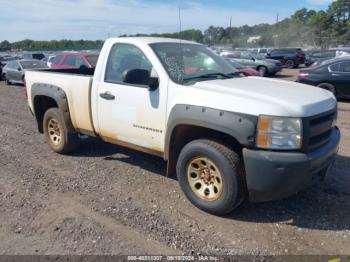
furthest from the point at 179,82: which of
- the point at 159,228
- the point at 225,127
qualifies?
the point at 159,228

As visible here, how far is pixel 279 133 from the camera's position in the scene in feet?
11.3

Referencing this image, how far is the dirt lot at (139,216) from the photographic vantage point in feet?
11.2

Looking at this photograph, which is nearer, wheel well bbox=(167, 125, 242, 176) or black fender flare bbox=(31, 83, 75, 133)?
wheel well bbox=(167, 125, 242, 176)

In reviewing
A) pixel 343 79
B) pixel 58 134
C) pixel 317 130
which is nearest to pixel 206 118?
pixel 317 130

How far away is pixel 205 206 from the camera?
3998 millimetres

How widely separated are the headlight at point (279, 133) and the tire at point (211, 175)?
397 millimetres

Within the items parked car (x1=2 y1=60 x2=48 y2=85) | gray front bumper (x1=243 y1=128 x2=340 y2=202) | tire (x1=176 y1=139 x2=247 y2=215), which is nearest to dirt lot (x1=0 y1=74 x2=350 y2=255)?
tire (x1=176 y1=139 x2=247 y2=215)

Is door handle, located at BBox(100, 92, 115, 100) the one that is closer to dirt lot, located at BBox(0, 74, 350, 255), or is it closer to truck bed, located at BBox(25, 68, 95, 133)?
truck bed, located at BBox(25, 68, 95, 133)

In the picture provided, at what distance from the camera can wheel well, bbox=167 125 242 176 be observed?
3.85 metres

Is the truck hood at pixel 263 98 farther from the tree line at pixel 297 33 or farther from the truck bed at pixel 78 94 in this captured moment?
the tree line at pixel 297 33

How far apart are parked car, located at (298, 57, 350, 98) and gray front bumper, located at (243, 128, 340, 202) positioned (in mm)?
9028

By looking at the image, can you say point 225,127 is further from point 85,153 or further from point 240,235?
point 85,153

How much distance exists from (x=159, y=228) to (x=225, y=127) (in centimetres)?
123

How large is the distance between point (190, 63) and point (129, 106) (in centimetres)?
95
